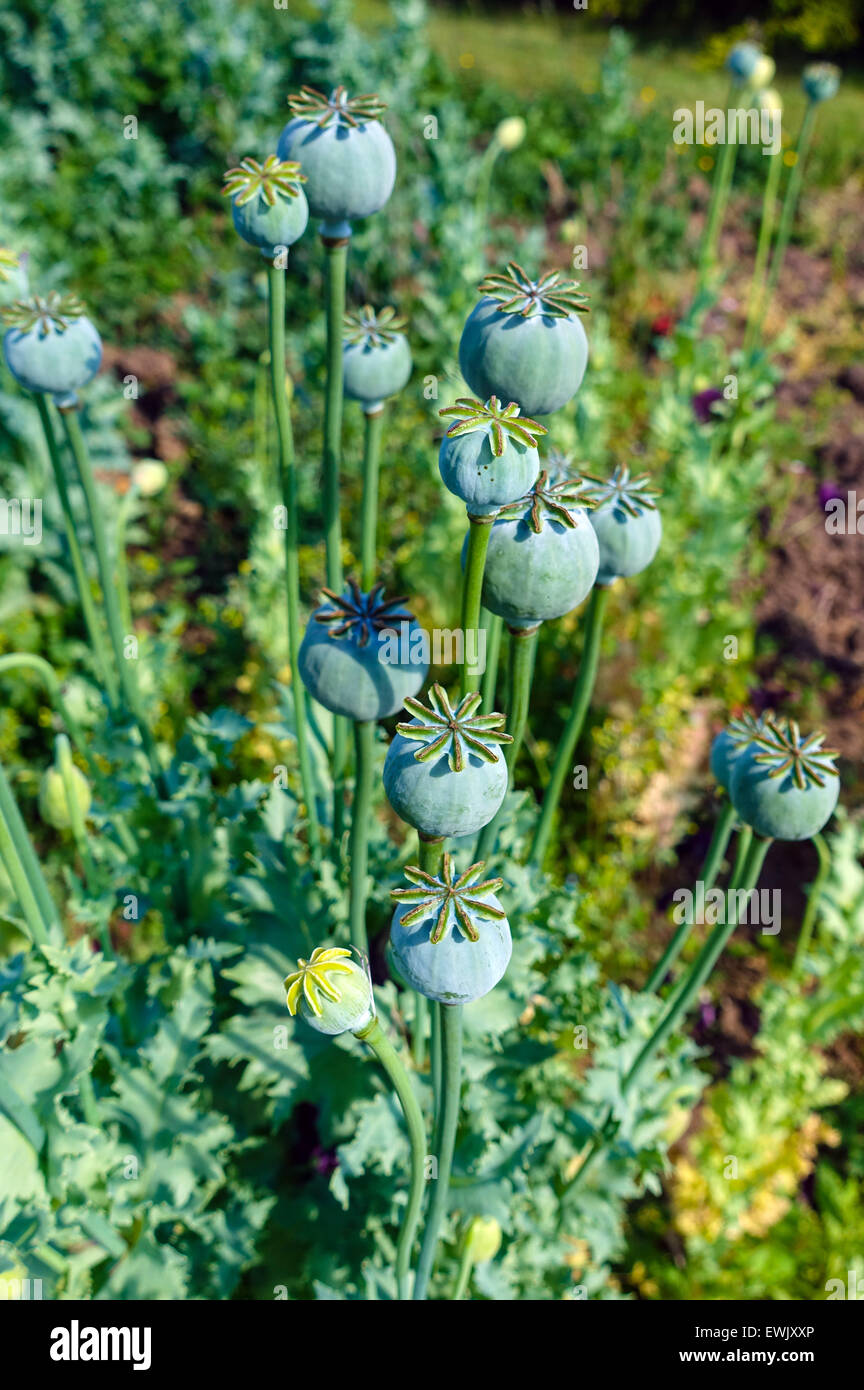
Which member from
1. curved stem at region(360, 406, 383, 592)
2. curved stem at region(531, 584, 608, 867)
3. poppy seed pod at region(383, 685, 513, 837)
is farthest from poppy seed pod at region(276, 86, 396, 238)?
poppy seed pod at region(383, 685, 513, 837)

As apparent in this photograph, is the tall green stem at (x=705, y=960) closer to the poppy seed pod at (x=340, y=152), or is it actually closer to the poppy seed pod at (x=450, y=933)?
the poppy seed pod at (x=450, y=933)

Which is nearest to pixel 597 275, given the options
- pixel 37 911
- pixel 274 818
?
pixel 274 818

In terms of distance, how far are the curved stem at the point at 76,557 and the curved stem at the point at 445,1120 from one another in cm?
104

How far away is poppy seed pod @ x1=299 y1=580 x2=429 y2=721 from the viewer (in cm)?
128

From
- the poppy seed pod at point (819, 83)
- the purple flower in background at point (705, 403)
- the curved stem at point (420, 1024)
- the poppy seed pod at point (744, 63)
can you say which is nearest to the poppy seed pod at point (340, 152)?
the curved stem at point (420, 1024)

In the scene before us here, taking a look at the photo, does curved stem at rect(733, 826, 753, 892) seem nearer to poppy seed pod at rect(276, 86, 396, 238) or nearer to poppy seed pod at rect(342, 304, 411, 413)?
poppy seed pod at rect(342, 304, 411, 413)

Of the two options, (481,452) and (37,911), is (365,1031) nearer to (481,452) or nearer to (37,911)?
(481,452)

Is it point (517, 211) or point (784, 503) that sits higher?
point (517, 211)

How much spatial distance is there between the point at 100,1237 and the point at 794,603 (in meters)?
3.36

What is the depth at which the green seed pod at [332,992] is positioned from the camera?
101cm

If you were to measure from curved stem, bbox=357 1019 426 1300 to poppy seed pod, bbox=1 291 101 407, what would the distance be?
3.63ft

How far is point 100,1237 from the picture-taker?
71.0 inches

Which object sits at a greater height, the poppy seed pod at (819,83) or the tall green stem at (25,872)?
the poppy seed pod at (819,83)

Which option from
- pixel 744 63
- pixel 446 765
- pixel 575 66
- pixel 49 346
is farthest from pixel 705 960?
pixel 575 66
